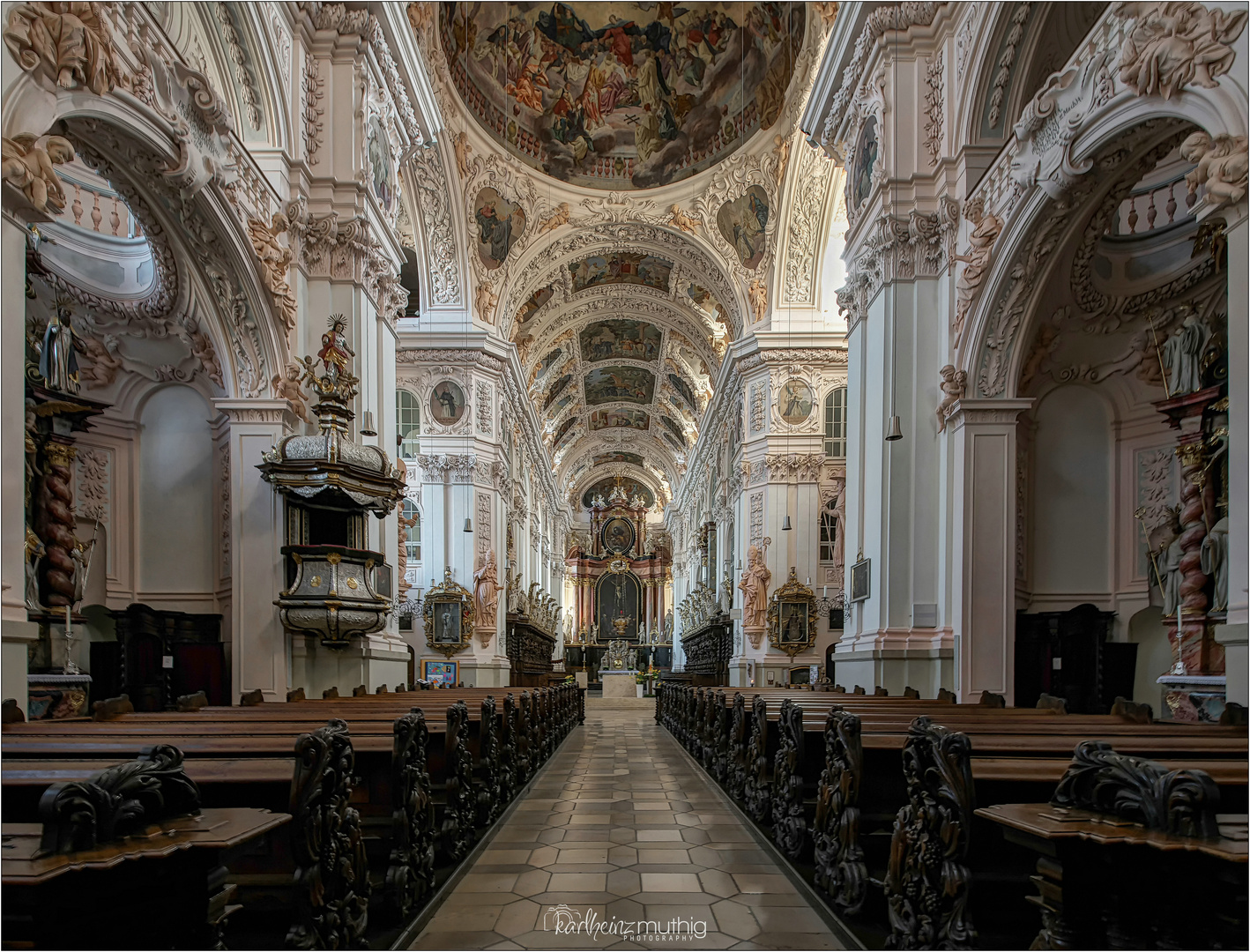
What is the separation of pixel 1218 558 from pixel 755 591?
11171 mm

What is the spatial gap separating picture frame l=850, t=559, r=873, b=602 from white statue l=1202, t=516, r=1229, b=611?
331 centimetres

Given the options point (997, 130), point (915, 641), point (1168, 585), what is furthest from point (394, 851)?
point (997, 130)

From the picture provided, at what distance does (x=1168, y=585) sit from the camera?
7570mm

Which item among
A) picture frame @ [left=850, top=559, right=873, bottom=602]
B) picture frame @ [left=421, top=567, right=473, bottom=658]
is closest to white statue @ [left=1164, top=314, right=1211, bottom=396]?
picture frame @ [left=850, top=559, right=873, bottom=602]

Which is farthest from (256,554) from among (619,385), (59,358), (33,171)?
(619,385)

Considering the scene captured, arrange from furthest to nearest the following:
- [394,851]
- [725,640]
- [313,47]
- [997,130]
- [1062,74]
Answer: [725,640]
[313,47]
[997,130]
[1062,74]
[394,851]

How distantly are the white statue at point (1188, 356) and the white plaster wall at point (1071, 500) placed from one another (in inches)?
52.7

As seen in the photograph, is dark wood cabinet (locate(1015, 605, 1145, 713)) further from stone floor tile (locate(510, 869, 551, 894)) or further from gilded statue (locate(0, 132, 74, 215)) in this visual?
gilded statue (locate(0, 132, 74, 215))

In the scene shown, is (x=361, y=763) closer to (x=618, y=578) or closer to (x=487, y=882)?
(x=487, y=882)

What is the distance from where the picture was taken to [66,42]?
4867 millimetres

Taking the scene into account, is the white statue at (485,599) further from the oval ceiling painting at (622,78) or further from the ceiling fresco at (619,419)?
the ceiling fresco at (619,419)

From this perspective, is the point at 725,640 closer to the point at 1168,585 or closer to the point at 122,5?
the point at 1168,585

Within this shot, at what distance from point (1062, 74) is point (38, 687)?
9.04 metres

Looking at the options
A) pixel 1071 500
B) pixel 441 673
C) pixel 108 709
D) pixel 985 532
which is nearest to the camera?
pixel 108 709
